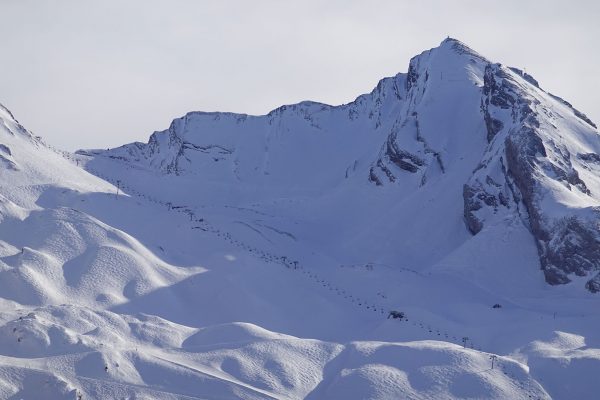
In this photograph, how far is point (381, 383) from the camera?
52719 mm

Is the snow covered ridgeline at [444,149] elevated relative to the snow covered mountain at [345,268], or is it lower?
elevated

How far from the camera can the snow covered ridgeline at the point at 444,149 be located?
260 ft

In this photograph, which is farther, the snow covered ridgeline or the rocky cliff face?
the snow covered ridgeline

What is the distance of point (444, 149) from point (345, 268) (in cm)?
2578

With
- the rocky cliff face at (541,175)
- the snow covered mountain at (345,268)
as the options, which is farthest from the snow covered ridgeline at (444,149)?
the snow covered mountain at (345,268)

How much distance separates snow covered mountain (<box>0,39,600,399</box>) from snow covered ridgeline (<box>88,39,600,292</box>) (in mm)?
280

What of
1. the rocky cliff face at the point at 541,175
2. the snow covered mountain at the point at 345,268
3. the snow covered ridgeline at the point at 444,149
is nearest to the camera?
the snow covered mountain at the point at 345,268

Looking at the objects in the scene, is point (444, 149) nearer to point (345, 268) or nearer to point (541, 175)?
point (541, 175)

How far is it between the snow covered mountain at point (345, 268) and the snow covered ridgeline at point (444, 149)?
28 cm

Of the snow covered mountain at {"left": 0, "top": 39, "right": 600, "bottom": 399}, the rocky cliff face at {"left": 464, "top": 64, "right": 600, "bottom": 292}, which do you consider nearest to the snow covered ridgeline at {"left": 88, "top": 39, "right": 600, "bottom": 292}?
the rocky cliff face at {"left": 464, "top": 64, "right": 600, "bottom": 292}

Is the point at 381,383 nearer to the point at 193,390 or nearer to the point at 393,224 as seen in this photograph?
the point at 193,390

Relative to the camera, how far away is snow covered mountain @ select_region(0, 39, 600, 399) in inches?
2087

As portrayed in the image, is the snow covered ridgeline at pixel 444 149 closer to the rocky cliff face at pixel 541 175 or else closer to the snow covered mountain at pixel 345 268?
the rocky cliff face at pixel 541 175

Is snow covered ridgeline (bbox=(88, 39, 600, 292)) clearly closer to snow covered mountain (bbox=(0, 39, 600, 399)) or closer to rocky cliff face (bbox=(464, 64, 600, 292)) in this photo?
rocky cliff face (bbox=(464, 64, 600, 292))
